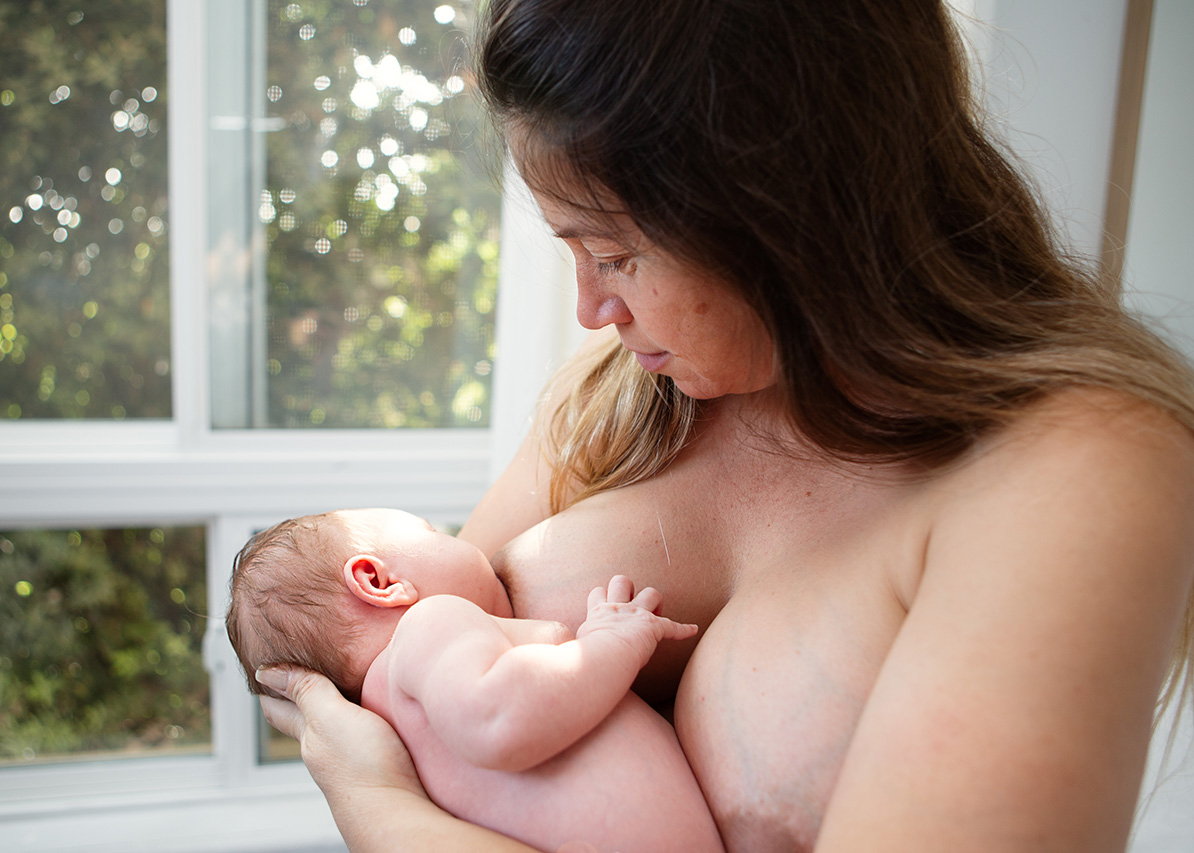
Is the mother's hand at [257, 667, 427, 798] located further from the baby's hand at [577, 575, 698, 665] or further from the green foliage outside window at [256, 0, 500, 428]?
the green foliage outside window at [256, 0, 500, 428]

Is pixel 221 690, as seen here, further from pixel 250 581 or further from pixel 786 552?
pixel 786 552

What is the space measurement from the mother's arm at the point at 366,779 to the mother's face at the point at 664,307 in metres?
0.52

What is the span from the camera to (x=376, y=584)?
109cm

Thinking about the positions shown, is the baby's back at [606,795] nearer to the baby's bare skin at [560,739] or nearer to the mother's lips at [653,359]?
the baby's bare skin at [560,739]

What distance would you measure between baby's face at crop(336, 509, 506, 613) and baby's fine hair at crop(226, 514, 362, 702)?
44 millimetres

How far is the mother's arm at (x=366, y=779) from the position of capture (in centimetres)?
77

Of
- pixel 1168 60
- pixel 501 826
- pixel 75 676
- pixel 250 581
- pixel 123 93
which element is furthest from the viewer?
pixel 75 676

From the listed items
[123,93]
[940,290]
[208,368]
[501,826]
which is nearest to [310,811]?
[208,368]

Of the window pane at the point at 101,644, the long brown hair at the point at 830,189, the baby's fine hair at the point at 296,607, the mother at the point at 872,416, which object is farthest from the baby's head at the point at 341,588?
the window pane at the point at 101,644

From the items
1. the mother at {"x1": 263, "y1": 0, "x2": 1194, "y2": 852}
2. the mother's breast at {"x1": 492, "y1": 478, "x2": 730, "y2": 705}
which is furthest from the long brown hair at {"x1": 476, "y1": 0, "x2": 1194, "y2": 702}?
the mother's breast at {"x1": 492, "y1": 478, "x2": 730, "y2": 705}

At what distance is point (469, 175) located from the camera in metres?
2.25

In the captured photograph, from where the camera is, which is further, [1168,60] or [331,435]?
[331,435]

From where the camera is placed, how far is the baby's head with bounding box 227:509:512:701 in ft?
3.39

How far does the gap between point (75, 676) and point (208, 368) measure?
92 cm
